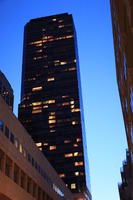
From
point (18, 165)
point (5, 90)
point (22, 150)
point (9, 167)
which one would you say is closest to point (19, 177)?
point (18, 165)

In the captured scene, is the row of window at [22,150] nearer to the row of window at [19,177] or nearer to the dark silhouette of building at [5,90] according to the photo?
the row of window at [19,177]

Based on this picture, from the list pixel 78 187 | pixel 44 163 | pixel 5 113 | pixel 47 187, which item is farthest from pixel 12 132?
pixel 78 187

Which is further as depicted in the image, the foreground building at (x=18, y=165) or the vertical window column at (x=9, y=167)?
the vertical window column at (x=9, y=167)

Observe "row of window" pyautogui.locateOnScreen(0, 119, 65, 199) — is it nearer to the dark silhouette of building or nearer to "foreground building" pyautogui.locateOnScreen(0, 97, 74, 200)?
"foreground building" pyautogui.locateOnScreen(0, 97, 74, 200)

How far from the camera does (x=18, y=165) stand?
140 ft

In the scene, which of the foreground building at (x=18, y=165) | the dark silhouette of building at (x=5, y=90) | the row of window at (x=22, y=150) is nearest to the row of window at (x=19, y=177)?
the foreground building at (x=18, y=165)

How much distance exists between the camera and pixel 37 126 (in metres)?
196

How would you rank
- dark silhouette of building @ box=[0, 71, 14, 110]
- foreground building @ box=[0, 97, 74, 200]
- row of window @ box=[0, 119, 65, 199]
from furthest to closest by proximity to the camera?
dark silhouette of building @ box=[0, 71, 14, 110], row of window @ box=[0, 119, 65, 199], foreground building @ box=[0, 97, 74, 200]

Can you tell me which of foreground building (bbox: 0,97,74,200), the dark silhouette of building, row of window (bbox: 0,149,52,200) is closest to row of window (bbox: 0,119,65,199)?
foreground building (bbox: 0,97,74,200)

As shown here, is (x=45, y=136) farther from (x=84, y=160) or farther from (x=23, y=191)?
(x=23, y=191)

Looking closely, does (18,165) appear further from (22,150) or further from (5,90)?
(5,90)

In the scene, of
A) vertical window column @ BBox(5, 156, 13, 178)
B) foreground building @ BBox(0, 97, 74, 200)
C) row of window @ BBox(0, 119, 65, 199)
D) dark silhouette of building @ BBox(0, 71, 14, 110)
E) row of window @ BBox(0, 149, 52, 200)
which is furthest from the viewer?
dark silhouette of building @ BBox(0, 71, 14, 110)

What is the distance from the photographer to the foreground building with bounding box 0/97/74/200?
37656mm

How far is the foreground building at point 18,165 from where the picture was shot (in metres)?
37.7
